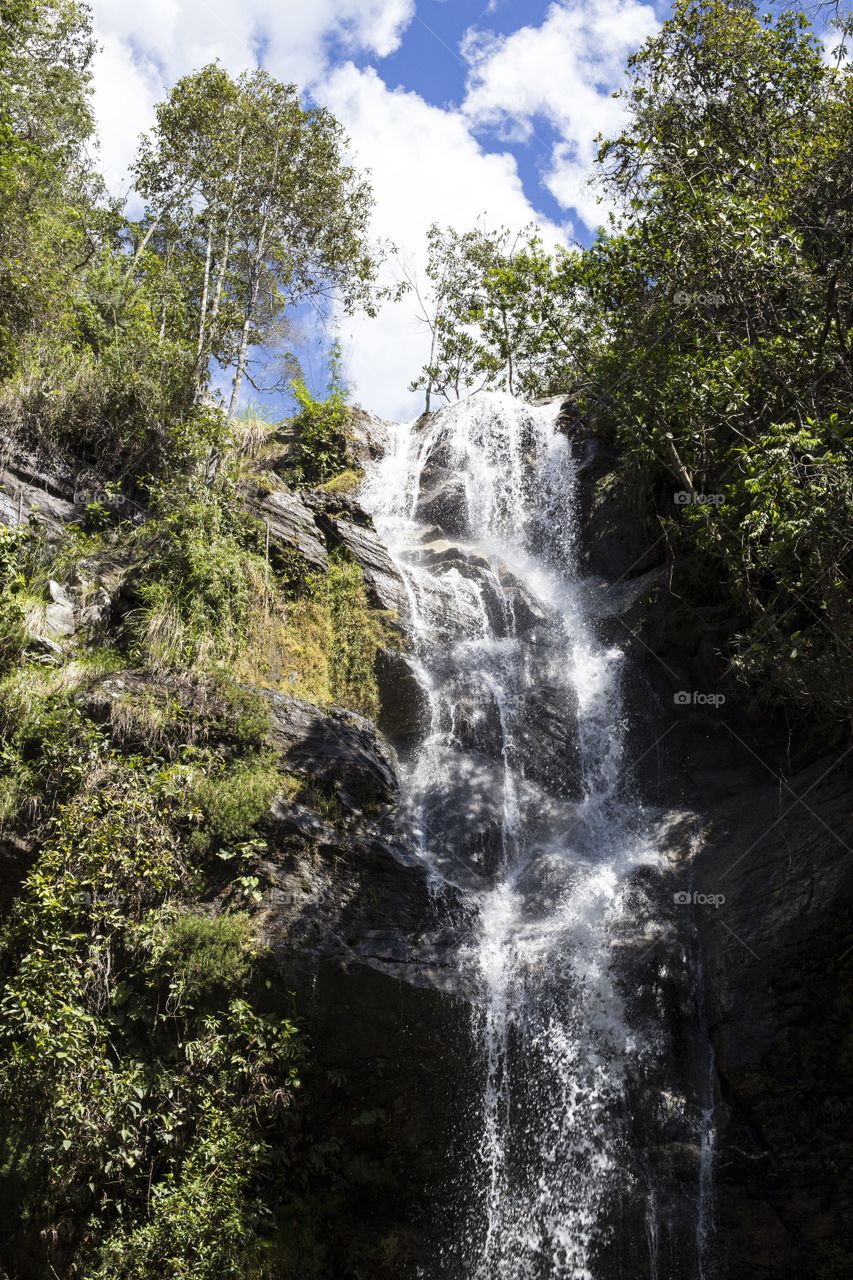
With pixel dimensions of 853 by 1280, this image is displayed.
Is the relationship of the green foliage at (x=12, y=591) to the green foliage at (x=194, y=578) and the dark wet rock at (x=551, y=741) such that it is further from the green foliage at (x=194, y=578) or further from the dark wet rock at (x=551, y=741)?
the dark wet rock at (x=551, y=741)

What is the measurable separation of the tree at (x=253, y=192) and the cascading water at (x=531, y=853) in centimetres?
548

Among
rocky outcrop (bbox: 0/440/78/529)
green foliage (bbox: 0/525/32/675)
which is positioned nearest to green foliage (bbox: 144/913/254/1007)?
green foliage (bbox: 0/525/32/675)

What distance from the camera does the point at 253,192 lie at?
17672mm

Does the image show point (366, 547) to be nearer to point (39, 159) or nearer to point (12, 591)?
point (12, 591)

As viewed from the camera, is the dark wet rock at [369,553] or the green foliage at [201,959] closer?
the green foliage at [201,959]

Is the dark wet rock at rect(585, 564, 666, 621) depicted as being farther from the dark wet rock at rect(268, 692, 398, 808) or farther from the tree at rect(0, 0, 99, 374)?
the tree at rect(0, 0, 99, 374)

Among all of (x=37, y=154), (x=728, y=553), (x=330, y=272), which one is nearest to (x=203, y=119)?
(x=330, y=272)

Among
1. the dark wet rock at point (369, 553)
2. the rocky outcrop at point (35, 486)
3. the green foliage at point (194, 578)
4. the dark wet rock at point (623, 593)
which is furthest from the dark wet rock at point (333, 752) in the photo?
the dark wet rock at point (623, 593)

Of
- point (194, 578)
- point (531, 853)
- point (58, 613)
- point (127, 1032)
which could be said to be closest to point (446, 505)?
point (194, 578)

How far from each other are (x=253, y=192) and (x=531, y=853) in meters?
14.5

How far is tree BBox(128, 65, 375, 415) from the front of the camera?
17.2m

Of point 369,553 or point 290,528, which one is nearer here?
point 290,528

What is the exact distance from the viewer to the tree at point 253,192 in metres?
17.2

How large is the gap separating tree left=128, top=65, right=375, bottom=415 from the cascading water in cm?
548
